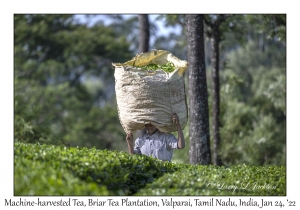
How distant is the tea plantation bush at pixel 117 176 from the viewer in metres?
5.34

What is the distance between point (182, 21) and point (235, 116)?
4062 millimetres

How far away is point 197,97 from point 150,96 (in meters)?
2.10

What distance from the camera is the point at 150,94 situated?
7762 mm

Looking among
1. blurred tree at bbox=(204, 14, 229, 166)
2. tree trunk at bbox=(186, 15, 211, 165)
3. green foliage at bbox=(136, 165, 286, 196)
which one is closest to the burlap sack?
green foliage at bbox=(136, 165, 286, 196)

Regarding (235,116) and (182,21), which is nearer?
(182,21)

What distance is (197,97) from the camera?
970 centimetres

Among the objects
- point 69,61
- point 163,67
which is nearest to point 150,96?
Result: point 163,67

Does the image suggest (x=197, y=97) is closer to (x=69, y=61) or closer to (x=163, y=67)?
(x=163, y=67)

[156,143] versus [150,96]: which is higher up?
[150,96]

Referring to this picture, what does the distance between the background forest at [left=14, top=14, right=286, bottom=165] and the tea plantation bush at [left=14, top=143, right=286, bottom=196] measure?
4192mm

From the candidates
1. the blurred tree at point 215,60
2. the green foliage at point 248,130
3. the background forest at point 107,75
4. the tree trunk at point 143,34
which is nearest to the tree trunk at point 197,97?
the background forest at point 107,75
